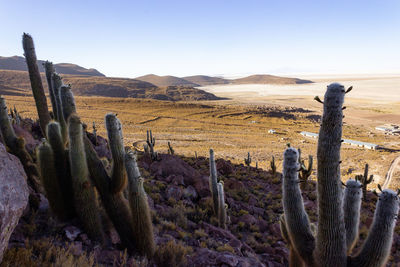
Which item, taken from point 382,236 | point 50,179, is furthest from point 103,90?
point 382,236

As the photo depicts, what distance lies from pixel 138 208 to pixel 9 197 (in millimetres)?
1972

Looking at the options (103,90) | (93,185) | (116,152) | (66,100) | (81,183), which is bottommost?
(93,185)

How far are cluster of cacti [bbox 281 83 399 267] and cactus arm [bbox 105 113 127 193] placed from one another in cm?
298

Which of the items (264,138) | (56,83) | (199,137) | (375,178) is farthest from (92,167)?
(264,138)

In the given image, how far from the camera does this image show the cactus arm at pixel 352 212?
340 centimetres

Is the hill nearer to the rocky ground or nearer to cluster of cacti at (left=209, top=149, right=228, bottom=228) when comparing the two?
the rocky ground

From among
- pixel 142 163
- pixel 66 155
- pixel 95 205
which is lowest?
pixel 142 163

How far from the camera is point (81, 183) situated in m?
4.71

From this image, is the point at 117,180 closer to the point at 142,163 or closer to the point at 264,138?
the point at 142,163

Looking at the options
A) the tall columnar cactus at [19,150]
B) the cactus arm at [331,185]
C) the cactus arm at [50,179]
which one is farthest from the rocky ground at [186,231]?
the cactus arm at [331,185]

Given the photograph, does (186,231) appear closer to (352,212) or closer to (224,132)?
(352,212)

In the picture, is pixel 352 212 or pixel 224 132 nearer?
pixel 352 212

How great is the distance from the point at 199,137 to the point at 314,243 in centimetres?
3340

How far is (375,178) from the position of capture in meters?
20.0
